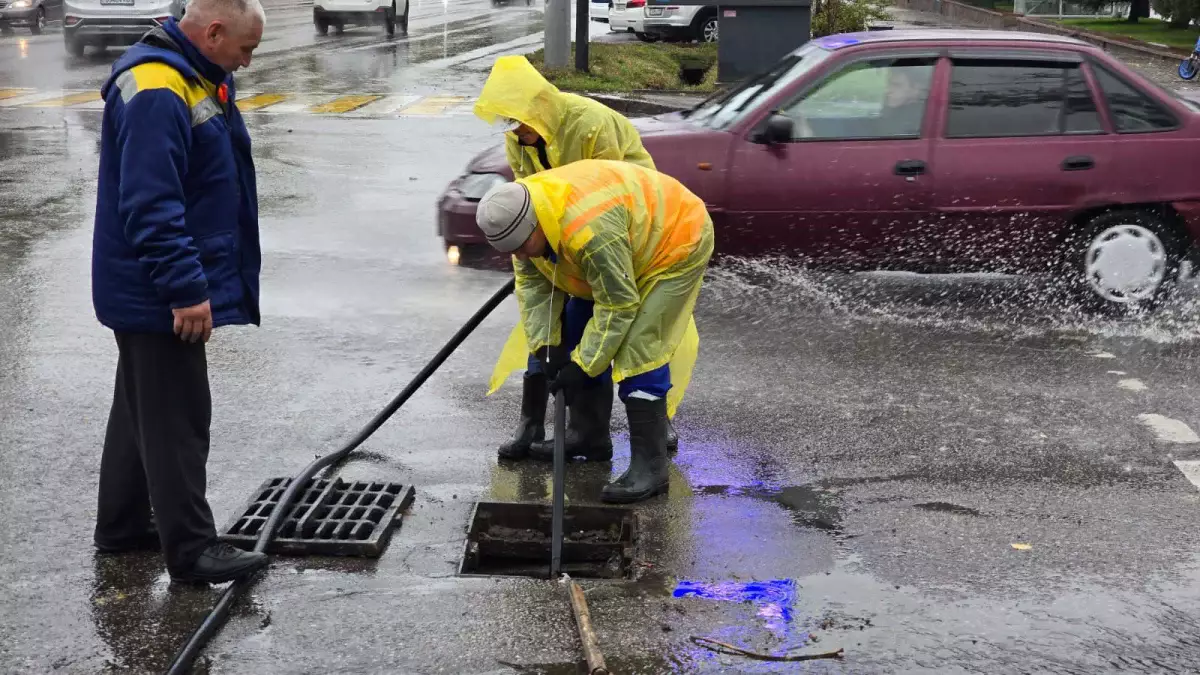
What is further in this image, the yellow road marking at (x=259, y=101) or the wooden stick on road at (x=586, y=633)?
the yellow road marking at (x=259, y=101)

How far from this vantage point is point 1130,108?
7762 mm

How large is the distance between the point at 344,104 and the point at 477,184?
1002 centimetres

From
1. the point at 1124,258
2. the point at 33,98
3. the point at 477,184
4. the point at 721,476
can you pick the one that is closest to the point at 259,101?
the point at 33,98

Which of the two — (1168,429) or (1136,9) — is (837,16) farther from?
(1136,9)

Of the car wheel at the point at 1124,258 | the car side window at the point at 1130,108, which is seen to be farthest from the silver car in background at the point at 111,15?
the car wheel at the point at 1124,258

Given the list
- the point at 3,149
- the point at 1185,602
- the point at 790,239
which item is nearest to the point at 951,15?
the point at 3,149

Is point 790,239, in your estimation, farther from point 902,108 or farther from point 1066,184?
point 1066,184

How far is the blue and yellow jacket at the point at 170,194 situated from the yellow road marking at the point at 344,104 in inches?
500

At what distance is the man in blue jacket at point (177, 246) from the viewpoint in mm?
3799

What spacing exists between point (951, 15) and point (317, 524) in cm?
4041

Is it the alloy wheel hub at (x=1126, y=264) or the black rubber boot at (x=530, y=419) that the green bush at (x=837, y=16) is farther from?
the black rubber boot at (x=530, y=419)

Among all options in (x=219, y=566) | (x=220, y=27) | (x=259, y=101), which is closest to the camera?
(x=220, y=27)

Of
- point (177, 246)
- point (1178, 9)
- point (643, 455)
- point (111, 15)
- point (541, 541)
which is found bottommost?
point (541, 541)

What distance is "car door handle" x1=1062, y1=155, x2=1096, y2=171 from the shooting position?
7.61m
